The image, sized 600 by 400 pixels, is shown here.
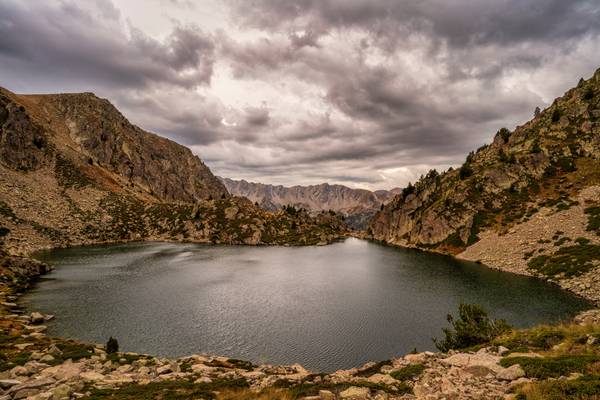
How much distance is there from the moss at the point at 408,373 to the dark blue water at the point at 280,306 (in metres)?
17.9

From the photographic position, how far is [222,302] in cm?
6994

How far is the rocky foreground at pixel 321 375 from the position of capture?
61.0 ft

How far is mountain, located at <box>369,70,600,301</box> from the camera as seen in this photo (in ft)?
285

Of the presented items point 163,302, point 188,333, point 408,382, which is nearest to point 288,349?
point 188,333

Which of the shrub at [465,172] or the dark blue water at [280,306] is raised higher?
the shrub at [465,172]

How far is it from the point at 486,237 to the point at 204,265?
117823 mm

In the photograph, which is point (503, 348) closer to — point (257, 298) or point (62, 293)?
point (257, 298)

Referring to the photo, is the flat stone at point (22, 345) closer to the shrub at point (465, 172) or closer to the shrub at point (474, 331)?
the shrub at point (474, 331)

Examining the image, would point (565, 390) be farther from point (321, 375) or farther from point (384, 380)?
point (321, 375)

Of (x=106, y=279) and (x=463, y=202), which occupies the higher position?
(x=463, y=202)

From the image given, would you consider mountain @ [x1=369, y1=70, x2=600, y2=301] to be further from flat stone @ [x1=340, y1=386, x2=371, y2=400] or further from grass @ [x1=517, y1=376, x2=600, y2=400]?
flat stone @ [x1=340, y1=386, x2=371, y2=400]

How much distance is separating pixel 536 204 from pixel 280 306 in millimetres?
121831

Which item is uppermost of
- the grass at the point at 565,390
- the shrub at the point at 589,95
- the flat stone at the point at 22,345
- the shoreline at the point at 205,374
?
the shrub at the point at 589,95

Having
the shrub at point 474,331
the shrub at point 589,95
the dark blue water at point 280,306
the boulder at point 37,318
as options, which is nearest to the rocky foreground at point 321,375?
the shrub at point 474,331
